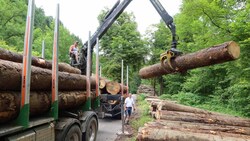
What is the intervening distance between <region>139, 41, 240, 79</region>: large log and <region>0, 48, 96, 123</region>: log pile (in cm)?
242

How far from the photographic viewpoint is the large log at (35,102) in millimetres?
3648

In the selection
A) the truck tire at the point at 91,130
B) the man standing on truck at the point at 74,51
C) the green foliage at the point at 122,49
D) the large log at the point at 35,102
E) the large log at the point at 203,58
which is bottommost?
the truck tire at the point at 91,130

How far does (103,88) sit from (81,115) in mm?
5846

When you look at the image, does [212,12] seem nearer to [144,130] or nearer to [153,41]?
[144,130]

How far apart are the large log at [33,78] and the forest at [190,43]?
3282mm

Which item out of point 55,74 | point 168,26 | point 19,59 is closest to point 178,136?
point 55,74

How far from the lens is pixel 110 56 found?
28328mm

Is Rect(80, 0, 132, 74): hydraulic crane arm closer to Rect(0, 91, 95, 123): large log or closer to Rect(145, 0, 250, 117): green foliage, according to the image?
Rect(0, 91, 95, 123): large log

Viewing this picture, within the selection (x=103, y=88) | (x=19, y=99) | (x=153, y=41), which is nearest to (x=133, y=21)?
(x=153, y=41)

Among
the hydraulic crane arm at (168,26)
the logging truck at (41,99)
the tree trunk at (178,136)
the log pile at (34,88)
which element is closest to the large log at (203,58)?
the hydraulic crane arm at (168,26)

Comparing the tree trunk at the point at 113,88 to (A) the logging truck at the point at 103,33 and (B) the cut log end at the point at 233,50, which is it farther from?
(B) the cut log end at the point at 233,50

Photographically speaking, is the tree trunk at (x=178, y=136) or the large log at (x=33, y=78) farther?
the tree trunk at (x=178, y=136)

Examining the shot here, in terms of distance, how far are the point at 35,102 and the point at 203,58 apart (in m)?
3.56

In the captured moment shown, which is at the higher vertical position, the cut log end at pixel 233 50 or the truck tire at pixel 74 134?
the cut log end at pixel 233 50
